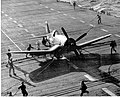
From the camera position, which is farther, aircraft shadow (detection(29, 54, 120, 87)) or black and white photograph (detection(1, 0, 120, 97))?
aircraft shadow (detection(29, 54, 120, 87))

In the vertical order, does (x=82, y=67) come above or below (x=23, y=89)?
below

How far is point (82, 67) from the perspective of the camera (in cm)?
3675

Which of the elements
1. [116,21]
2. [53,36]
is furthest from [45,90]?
[116,21]

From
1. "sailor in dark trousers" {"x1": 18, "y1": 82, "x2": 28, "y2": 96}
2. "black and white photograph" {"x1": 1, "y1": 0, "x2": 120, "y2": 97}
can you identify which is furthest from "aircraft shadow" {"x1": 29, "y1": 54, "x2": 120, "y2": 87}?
"sailor in dark trousers" {"x1": 18, "y1": 82, "x2": 28, "y2": 96}

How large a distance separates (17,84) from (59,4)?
1925 inches

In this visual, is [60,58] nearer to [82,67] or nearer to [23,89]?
[82,67]

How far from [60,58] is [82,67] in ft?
13.2

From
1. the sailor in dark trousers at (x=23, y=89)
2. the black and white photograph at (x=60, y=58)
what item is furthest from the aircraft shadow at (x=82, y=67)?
the sailor in dark trousers at (x=23, y=89)

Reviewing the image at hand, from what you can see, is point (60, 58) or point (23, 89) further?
point (60, 58)

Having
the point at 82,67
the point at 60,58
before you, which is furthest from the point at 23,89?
the point at 60,58

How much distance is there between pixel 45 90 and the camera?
102 feet

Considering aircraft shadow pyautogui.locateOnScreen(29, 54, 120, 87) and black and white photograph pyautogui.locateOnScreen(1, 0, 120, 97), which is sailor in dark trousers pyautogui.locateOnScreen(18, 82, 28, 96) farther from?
aircraft shadow pyautogui.locateOnScreen(29, 54, 120, 87)

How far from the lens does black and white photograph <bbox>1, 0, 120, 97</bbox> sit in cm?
3147

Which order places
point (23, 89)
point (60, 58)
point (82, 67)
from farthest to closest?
1. point (60, 58)
2. point (82, 67)
3. point (23, 89)
